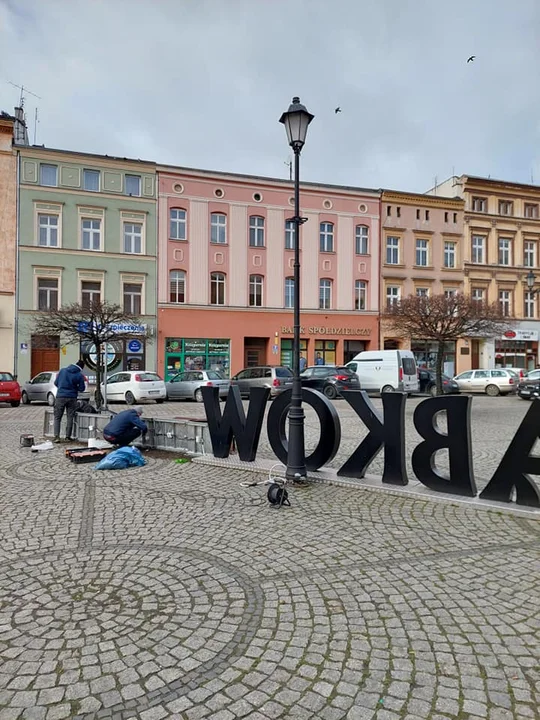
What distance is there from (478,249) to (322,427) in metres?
37.0

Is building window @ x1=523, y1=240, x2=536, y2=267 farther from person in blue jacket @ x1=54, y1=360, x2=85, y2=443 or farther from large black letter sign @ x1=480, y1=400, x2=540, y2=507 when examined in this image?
large black letter sign @ x1=480, y1=400, x2=540, y2=507

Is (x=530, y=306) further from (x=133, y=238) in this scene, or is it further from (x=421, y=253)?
(x=133, y=238)

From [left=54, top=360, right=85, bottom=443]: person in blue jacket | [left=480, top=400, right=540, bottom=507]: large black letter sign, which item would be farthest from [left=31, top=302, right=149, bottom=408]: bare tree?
[left=480, top=400, right=540, bottom=507]: large black letter sign

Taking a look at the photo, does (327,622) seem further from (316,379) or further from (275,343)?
(275,343)

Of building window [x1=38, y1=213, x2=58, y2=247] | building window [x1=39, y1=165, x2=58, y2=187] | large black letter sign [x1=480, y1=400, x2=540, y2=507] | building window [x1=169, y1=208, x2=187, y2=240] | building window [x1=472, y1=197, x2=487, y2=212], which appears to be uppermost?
building window [x1=472, y1=197, x2=487, y2=212]

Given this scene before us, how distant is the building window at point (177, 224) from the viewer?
3228cm

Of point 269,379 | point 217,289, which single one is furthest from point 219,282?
point 269,379

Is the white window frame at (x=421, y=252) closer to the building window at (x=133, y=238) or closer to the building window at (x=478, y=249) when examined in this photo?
the building window at (x=478, y=249)

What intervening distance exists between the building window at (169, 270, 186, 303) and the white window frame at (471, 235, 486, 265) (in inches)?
903

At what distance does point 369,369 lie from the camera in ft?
82.6

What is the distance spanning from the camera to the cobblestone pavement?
259 centimetres

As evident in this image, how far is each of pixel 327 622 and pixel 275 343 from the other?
3071cm

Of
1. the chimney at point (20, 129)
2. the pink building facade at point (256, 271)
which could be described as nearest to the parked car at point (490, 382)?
the pink building facade at point (256, 271)

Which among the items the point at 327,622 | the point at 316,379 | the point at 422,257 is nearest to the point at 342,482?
the point at 327,622
